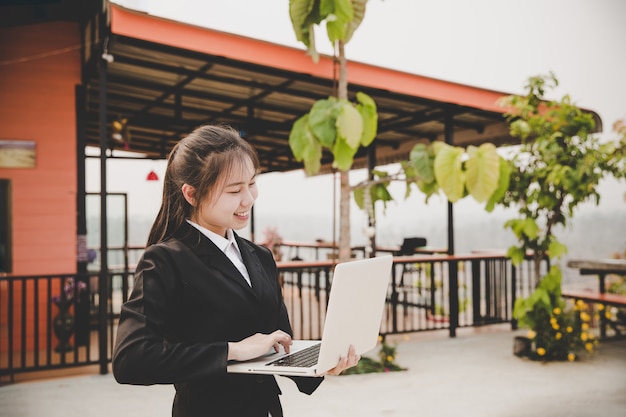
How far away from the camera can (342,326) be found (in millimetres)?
1315

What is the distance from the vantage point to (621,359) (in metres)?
5.25

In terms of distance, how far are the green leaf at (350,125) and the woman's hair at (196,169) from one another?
9.02ft

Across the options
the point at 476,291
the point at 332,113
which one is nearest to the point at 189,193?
the point at 332,113

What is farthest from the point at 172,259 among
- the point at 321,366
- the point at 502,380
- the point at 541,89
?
the point at 541,89

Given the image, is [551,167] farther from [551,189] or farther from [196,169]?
[196,169]

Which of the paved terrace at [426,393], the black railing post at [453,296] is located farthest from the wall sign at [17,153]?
the black railing post at [453,296]

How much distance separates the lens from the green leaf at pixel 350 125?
4.11 m

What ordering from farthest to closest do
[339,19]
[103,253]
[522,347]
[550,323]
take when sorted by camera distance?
[522,347], [550,323], [103,253], [339,19]

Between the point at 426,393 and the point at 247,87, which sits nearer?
the point at 426,393

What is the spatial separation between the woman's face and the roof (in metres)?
3.59

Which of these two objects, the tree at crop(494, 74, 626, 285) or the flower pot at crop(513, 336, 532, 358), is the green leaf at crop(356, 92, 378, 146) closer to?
the tree at crop(494, 74, 626, 285)

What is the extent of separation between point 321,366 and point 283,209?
980cm

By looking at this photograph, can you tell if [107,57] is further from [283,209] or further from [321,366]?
[283,209]

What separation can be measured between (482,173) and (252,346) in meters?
3.59
